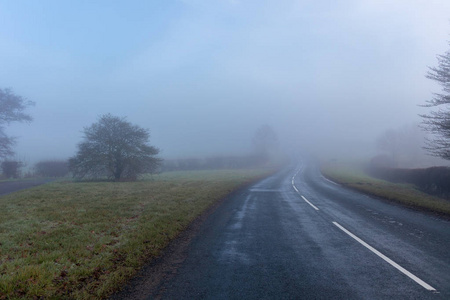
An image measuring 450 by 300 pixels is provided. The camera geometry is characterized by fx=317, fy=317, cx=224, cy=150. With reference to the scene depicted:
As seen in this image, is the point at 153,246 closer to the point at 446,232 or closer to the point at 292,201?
the point at 446,232

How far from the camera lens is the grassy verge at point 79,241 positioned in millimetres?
5145

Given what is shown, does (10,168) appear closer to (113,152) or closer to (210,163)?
(113,152)

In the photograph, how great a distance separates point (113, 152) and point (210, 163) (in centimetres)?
3516

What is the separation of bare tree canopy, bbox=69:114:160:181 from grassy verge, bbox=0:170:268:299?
14.3 meters

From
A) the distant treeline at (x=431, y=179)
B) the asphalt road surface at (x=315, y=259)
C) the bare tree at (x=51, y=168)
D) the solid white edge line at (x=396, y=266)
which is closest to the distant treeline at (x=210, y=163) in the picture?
the bare tree at (x=51, y=168)

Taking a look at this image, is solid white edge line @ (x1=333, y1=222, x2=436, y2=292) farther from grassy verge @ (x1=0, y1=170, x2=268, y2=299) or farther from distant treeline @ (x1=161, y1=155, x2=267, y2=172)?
distant treeline @ (x1=161, y1=155, x2=267, y2=172)

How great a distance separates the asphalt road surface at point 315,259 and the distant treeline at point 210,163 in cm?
4633

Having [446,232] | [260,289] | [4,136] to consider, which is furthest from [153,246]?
[4,136]

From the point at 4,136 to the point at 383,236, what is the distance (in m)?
39.9

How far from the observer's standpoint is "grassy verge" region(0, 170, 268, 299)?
203 inches

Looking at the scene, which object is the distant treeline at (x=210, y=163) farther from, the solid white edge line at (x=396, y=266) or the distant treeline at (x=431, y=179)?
the solid white edge line at (x=396, y=266)

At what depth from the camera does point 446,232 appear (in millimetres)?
9055

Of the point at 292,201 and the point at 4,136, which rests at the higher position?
the point at 4,136

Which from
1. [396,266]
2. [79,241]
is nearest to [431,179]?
[396,266]
